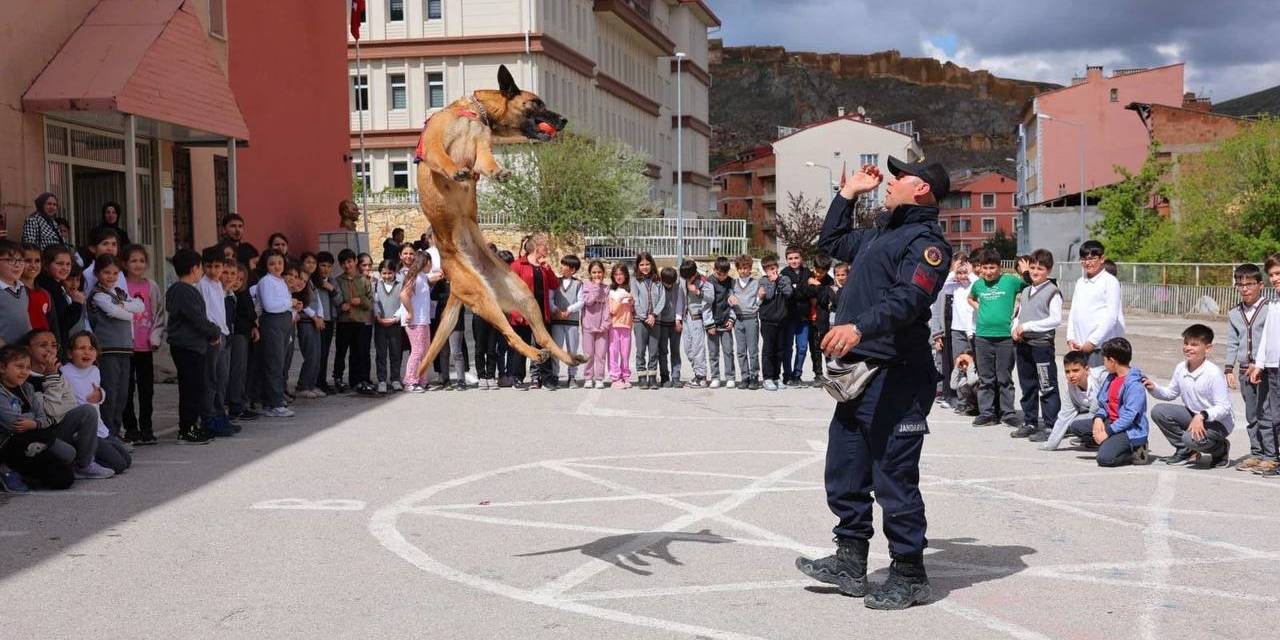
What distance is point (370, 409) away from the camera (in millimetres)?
15938

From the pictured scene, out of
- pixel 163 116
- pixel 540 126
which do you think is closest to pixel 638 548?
pixel 540 126

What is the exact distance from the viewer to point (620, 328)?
18.9 meters

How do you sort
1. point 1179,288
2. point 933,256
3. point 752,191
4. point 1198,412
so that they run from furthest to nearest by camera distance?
1. point 752,191
2. point 1179,288
3. point 1198,412
4. point 933,256

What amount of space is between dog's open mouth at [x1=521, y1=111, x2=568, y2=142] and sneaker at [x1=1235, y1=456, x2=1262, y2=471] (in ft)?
25.3

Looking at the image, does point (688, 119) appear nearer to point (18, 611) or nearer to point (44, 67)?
point (44, 67)

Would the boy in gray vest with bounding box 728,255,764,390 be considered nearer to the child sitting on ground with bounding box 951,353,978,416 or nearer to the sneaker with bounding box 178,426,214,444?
the child sitting on ground with bounding box 951,353,978,416

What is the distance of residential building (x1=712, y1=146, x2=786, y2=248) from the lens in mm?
129125

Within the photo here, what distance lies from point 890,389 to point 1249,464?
5980 mm

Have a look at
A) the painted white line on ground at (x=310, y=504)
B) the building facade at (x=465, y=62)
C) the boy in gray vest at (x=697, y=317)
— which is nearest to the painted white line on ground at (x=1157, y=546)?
the painted white line on ground at (x=310, y=504)

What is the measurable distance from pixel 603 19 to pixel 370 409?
53489mm

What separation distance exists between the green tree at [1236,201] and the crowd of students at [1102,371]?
3730 cm

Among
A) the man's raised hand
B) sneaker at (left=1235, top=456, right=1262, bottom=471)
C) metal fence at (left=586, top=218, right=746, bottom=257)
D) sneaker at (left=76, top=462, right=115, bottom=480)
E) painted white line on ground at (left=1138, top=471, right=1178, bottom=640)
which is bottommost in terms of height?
painted white line on ground at (left=1138, top=471, right=1178, bottom=640)

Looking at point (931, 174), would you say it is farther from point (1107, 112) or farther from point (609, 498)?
point (1107, 112)

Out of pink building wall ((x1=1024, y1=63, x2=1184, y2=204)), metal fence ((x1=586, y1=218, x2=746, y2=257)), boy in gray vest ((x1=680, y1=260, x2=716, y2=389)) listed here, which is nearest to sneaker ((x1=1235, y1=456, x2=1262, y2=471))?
boy in gray vest ((x1=680, y1=260, x2=716, y2=389))
